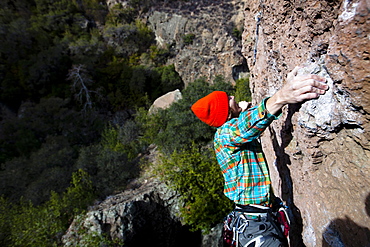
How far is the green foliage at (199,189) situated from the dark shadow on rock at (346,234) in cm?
261

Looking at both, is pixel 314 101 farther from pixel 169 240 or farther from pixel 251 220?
pixel 169 240

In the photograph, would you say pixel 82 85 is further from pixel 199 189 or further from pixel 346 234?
pixel 346 234

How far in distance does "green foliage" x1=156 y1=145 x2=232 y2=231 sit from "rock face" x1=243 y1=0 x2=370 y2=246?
217cm

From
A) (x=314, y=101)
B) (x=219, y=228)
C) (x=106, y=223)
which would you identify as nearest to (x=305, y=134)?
(x=314, y=101)

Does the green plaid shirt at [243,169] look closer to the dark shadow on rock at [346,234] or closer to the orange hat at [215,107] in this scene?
the orange hat at [215,107]

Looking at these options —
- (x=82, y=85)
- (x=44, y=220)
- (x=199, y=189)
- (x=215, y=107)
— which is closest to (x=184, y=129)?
(x=199, y=189)

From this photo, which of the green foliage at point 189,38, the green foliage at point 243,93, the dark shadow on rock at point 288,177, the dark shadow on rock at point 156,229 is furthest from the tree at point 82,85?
the dark shadow on rock at point 288,177

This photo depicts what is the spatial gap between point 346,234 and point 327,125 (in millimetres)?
512

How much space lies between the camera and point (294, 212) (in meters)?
1.56

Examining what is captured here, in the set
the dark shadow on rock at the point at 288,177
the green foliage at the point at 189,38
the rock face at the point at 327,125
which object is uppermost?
the rock face at the point at 327,125

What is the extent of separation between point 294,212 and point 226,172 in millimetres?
633

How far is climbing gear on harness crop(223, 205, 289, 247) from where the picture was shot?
129 centimetres

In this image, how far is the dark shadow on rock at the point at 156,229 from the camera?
3807 millimetres

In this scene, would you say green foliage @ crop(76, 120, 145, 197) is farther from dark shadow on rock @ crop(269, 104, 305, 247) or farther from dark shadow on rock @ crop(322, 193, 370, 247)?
dark shadow on rock @ crop(322, 193, 370, 247)
